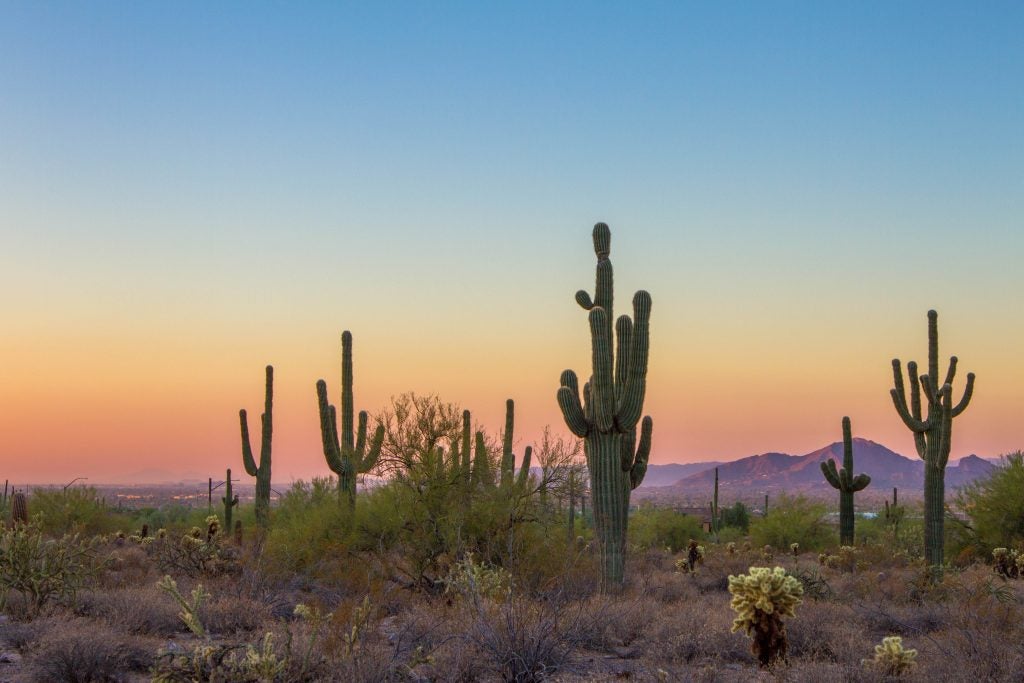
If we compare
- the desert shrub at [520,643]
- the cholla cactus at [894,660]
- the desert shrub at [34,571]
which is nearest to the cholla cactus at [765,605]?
the cholla cactus at [894,660]

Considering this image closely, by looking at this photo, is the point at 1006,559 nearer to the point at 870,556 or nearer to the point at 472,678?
the point at 870,556

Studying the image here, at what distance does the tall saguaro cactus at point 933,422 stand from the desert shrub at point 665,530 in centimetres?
1146

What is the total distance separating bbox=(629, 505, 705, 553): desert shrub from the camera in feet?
108

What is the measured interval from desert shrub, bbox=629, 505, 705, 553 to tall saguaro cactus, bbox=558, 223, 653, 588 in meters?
14.8

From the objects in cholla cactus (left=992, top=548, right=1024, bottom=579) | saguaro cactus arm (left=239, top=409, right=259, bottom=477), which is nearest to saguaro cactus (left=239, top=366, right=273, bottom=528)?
saguaro cactus arm (left=239, top=409, right=259, bottom=477)

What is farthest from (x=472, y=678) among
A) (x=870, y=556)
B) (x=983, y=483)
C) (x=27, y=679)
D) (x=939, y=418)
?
(x=983, y=483)

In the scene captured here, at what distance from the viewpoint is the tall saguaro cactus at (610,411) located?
17.4m

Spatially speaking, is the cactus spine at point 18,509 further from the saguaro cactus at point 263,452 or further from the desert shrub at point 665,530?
the desert shrub at point 665,530

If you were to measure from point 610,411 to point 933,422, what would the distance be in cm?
858

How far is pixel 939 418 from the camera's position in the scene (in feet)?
70.7

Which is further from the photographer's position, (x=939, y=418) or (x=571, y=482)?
(x=939, y=418)

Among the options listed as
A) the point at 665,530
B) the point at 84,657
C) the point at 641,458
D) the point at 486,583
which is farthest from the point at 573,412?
the point at 665,530

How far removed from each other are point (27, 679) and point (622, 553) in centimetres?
1060

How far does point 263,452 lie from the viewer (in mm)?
27750
